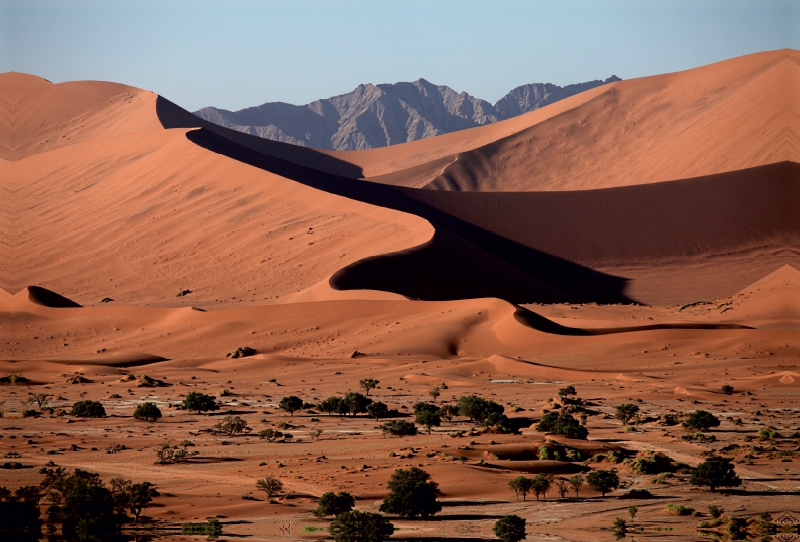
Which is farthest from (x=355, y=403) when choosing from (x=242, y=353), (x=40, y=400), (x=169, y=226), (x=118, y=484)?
(x=169, y=226)

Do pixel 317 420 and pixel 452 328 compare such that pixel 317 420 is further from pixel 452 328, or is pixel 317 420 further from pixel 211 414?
pixel 452 328

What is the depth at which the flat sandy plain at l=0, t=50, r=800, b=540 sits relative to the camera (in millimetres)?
24453

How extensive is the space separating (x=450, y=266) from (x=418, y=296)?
603cm

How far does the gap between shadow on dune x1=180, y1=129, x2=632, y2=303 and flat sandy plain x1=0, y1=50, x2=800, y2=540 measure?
0.98 ft

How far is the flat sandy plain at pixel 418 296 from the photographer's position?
24453 mm

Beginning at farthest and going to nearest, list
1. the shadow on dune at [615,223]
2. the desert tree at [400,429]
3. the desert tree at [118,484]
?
the shadow on dune at [615,223]
the desert tree at [400,429]
the desert tree at [118,484]

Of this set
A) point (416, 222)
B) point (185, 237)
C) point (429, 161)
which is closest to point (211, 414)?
point (416, 222)

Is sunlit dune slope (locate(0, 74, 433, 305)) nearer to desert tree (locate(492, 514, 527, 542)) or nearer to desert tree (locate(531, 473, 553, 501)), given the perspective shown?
desert tree (locate(531, 473, 553, 501))

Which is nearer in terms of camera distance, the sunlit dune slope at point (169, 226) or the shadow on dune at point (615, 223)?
the sunlit dune slope at point (169, 226)

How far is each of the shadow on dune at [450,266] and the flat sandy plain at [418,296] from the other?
30 cm

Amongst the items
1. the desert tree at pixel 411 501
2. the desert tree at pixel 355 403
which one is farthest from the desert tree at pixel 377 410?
the desert tree at pixel 411 501

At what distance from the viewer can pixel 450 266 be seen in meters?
70.5

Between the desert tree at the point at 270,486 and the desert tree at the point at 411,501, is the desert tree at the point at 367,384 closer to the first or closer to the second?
the desert tree at the point at 270,486

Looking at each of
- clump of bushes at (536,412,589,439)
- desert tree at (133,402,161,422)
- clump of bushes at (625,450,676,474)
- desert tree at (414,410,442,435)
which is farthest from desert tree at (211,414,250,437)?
clump of bushes at (625,450,676,474)
